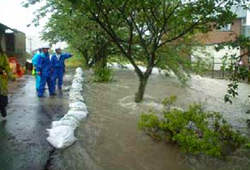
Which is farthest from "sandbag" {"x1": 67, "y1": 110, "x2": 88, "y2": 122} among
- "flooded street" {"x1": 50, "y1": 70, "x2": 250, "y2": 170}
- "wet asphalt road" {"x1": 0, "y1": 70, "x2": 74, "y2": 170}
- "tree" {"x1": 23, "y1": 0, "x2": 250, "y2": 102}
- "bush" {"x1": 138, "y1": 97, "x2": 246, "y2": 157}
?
"tree" {"x1": 23, "y1": 0, "x2": 250, "y2": 102}

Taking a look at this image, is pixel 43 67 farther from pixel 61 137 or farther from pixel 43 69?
pixel 61 137

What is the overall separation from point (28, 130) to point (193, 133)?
2909 millimetres

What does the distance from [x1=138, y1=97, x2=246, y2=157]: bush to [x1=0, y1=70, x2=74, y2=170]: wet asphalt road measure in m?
1.73

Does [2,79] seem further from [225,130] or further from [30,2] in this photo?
[225,130]

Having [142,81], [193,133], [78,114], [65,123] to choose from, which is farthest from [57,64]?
[193,133]

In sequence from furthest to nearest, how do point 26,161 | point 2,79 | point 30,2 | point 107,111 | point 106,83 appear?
1. point 106,83
2. point 107,111
3. point 30,2
4. point 2,79
5. point 26,161

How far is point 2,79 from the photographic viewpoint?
19.6 ft

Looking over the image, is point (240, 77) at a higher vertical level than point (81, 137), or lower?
higher

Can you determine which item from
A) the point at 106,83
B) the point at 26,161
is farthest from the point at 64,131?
the point at 106,83

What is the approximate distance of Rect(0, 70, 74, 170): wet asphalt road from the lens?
13.2 ft

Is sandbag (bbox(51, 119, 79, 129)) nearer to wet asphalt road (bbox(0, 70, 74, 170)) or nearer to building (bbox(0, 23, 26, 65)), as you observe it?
wet asphalt road (bbox(0, 70, 74, 170))

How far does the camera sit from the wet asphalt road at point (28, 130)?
4.02 m

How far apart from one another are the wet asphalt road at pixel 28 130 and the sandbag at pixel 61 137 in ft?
0.31

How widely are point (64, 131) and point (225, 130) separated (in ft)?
8.64
